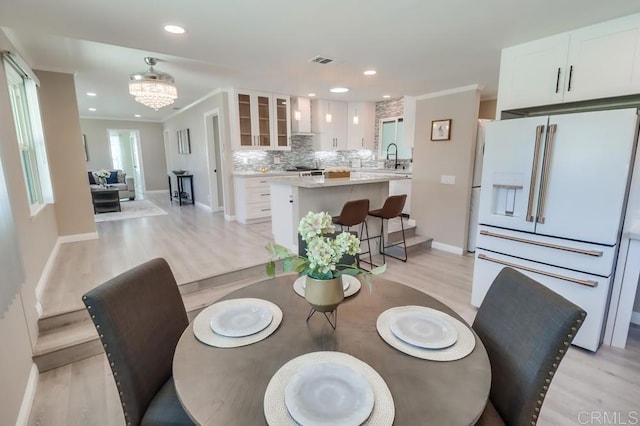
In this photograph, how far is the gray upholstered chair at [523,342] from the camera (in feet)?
3.28

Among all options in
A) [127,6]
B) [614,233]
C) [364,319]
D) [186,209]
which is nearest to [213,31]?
[127,6]

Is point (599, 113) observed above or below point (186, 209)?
above

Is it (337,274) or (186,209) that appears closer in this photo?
(337,274)

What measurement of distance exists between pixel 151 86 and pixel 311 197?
7.36ft

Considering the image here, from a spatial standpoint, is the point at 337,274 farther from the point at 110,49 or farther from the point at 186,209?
the point at 186,209

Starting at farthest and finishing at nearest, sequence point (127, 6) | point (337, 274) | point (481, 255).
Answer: point (481, 255) < point (127, 6) < point (337, 274)

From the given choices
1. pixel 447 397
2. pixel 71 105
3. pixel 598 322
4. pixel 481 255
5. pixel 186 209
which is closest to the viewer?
pixel 447 397

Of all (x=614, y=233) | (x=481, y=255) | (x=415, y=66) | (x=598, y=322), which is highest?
(x=415, y=66)

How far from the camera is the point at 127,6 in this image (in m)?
1.96

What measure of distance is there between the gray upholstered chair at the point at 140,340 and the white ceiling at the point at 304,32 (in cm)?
180

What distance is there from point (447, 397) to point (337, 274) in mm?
517

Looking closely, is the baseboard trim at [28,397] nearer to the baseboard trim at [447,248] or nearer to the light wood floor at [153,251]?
the light wood floor at [153,251]

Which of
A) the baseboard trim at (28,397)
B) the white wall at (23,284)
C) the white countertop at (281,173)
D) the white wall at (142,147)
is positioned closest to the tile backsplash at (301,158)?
the white countertop at (281,173)

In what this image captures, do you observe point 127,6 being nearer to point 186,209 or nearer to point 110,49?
point 110,49
